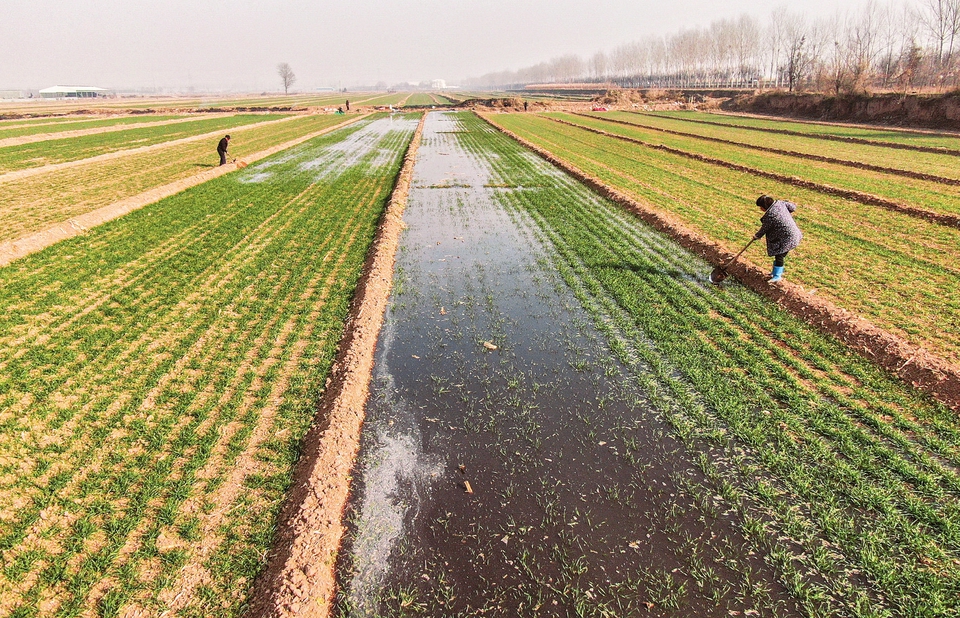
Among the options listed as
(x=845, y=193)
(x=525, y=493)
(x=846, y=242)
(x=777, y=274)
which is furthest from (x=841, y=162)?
(x=525, y=493)

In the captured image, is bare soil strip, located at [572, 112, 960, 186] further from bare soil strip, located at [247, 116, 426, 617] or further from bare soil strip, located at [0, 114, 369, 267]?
bare soil strip, located at [0, 114, 369, 267]

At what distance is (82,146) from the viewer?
35.4m

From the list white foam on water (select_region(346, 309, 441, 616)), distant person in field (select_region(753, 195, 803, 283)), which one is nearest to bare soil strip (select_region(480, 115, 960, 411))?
distant person in field (select_region(753, 195, 803, 283))

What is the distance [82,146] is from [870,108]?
69905 millimetres

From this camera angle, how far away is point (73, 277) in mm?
10781

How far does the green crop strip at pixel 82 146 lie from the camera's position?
95.3 feet

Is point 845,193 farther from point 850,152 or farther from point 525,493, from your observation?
point 525,493

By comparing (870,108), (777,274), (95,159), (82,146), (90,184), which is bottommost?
(777,274)

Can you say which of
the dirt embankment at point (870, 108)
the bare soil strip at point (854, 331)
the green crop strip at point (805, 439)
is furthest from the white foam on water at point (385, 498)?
the dirt embankment at point (870, 108)

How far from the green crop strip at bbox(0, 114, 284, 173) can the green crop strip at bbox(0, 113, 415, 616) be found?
22790mm

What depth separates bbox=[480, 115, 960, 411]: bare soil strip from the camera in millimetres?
6532

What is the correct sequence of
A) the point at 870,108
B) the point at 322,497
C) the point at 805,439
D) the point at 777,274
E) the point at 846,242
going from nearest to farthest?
1. the point at 322,497
2. the point at 805,439
3. the point at 777,274
4. the point at 846,242
5. the point at 870,108

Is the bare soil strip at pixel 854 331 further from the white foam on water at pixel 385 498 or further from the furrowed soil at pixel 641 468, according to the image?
the white foam on water at pixel 385 498

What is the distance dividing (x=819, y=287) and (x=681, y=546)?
790 centimetres
